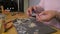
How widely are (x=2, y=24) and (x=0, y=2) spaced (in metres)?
1.53

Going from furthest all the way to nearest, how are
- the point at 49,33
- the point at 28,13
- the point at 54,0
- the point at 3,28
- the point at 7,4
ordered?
the point at 7,4 → the point at 28,13 → the point at 54,0 → the point at 3,28 → the point at 49,33

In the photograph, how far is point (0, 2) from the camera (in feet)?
7.63

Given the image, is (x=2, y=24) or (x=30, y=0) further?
(x=30, y=0)

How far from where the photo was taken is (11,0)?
2.34 m

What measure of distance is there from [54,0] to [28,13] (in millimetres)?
255

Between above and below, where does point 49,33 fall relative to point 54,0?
below


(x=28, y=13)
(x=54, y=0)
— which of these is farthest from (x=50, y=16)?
(x=28, y=13)

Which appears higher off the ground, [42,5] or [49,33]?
[42,5]

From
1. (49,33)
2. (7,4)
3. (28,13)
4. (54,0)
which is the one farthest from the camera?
(7,4)

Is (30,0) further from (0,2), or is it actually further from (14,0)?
(0,2)

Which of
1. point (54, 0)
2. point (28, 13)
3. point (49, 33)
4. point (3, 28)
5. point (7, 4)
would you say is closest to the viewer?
point (49, 33)

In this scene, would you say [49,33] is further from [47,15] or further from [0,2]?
[0,2]

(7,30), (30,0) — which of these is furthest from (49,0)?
(30,0)

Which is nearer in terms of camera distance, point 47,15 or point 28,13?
point 47,15
